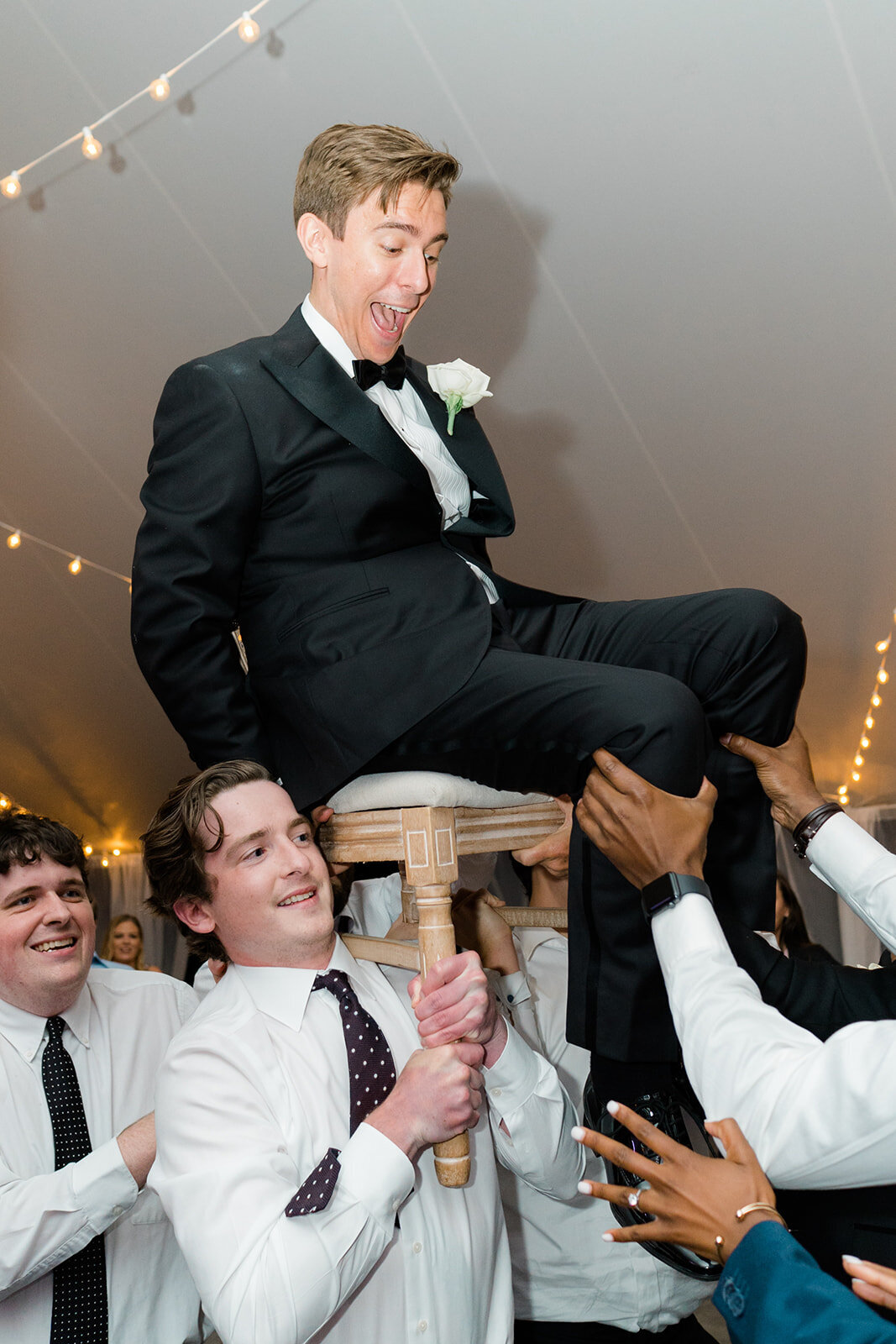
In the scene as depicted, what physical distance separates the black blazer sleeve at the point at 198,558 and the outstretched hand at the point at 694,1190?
0.87 metres

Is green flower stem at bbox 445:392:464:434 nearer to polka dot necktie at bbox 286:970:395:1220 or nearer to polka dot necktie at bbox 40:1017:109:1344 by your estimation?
polka dot necktie at bbox 286:970:395:1220

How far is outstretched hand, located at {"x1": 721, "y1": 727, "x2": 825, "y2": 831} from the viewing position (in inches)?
66.6

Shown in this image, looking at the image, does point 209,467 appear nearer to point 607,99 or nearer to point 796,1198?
point 796,1198

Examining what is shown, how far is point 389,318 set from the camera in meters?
1.76

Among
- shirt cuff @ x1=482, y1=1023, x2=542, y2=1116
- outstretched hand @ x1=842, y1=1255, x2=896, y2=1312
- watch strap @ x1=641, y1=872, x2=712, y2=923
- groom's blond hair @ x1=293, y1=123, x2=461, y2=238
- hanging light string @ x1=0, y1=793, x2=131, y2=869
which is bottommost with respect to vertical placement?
hanging light string @ x1=0, y1=793, x2=131, y2=869

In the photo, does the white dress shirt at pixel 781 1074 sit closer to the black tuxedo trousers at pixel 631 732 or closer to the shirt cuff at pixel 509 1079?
the black tuxedo trousers at pixel 631 732

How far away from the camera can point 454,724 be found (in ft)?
5.44

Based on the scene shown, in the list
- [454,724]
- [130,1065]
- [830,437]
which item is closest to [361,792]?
[454,724]

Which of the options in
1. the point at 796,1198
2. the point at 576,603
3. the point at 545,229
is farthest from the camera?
the point at 545,229

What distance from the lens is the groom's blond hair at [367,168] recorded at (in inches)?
67.1

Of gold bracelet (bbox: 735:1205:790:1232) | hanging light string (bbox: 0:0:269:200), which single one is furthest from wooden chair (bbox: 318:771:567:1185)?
hanging light string (bbox: 0:0:269:200)

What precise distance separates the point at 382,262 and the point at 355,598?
0.51 m

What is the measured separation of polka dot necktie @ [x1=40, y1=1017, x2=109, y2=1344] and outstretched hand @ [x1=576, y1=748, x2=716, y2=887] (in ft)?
3.53

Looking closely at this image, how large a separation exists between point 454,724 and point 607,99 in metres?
2.70
